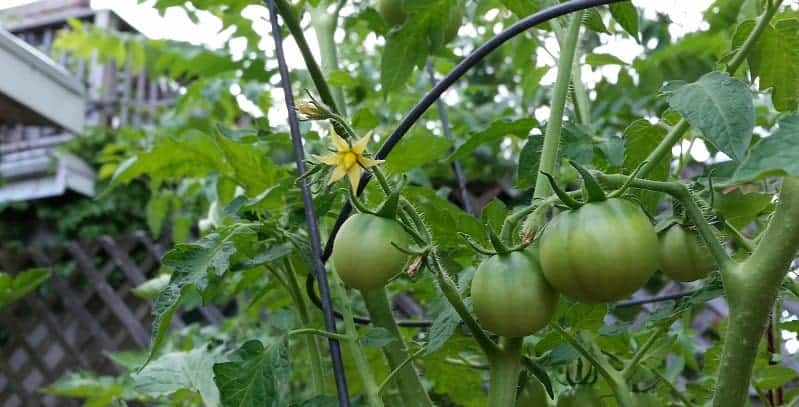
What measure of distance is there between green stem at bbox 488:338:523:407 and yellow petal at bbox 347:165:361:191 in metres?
0.15

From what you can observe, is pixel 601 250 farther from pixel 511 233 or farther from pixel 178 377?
pixel 178 377

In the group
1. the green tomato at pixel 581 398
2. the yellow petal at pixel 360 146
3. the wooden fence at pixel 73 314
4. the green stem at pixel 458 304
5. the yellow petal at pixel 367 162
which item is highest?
the yellow petal at pixel 360 146

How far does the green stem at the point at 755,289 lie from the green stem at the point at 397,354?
0.82 feet

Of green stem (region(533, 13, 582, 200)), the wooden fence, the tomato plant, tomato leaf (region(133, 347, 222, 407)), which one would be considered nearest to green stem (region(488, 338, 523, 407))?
the tomato plant

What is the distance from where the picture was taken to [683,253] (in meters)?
0.48

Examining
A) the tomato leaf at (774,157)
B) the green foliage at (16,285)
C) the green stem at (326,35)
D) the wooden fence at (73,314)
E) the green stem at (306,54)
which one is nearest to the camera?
the tomato leaf at (774,157)

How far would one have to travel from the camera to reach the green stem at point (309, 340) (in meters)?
0.71

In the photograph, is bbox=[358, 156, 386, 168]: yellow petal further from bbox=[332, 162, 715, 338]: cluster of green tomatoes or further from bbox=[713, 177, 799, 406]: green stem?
bbox=[713, 177, 799, 406]: green stem

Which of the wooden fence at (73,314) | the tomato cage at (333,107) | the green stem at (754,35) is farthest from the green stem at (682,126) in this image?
the wooden fence at (73,314)

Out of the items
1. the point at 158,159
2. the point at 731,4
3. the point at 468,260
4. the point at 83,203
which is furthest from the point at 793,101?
the point at 83,203

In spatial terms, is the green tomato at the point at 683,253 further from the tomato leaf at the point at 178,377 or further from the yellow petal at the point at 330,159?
the tomato leaf at the point at 178,377

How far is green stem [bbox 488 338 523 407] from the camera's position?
1.63 ft

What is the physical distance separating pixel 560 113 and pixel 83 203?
376 centimetres

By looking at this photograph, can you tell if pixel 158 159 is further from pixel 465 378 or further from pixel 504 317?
pixel 504 317
